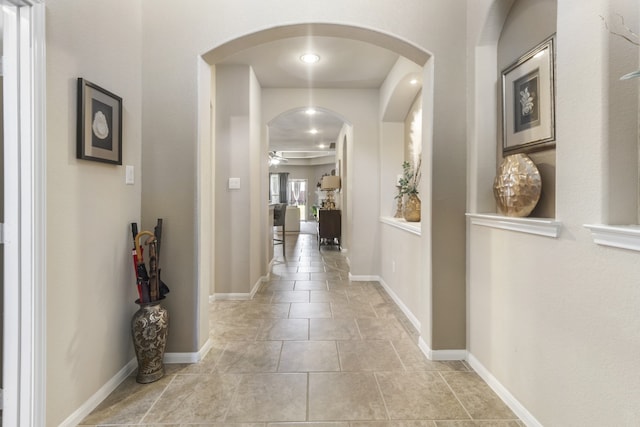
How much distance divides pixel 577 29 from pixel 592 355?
4.25 feet

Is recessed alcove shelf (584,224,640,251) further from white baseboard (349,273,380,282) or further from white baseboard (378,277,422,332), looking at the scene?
white baseboard (349,273,380,282)

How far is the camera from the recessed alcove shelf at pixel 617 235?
1042 mm

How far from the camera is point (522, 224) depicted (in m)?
1.63

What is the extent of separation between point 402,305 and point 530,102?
→ 86.8 inches

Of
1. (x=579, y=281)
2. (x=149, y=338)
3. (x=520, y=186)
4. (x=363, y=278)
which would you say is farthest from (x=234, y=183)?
(x=579, y=281)

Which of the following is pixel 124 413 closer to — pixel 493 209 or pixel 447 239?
pixel 447 239

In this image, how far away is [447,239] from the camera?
7.38 feet

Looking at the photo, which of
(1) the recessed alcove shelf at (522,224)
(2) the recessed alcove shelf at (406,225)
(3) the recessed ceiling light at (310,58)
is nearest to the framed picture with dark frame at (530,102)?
(1) the recessed alcove shelf at (522,224)

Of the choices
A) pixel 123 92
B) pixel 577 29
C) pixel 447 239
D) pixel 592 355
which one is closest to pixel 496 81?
pixel 577 29

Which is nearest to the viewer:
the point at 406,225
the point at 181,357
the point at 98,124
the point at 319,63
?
the point at 98,124

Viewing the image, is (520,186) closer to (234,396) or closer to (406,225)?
(406,225)

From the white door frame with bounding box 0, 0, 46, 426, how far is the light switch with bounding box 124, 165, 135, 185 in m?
0.66

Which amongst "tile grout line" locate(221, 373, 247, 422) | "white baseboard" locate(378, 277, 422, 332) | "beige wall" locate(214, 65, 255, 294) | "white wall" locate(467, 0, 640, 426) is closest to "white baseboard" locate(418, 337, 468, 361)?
"white baseboard" locate(378, 277, 422, 332)

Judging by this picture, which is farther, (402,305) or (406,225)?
(402,305)
